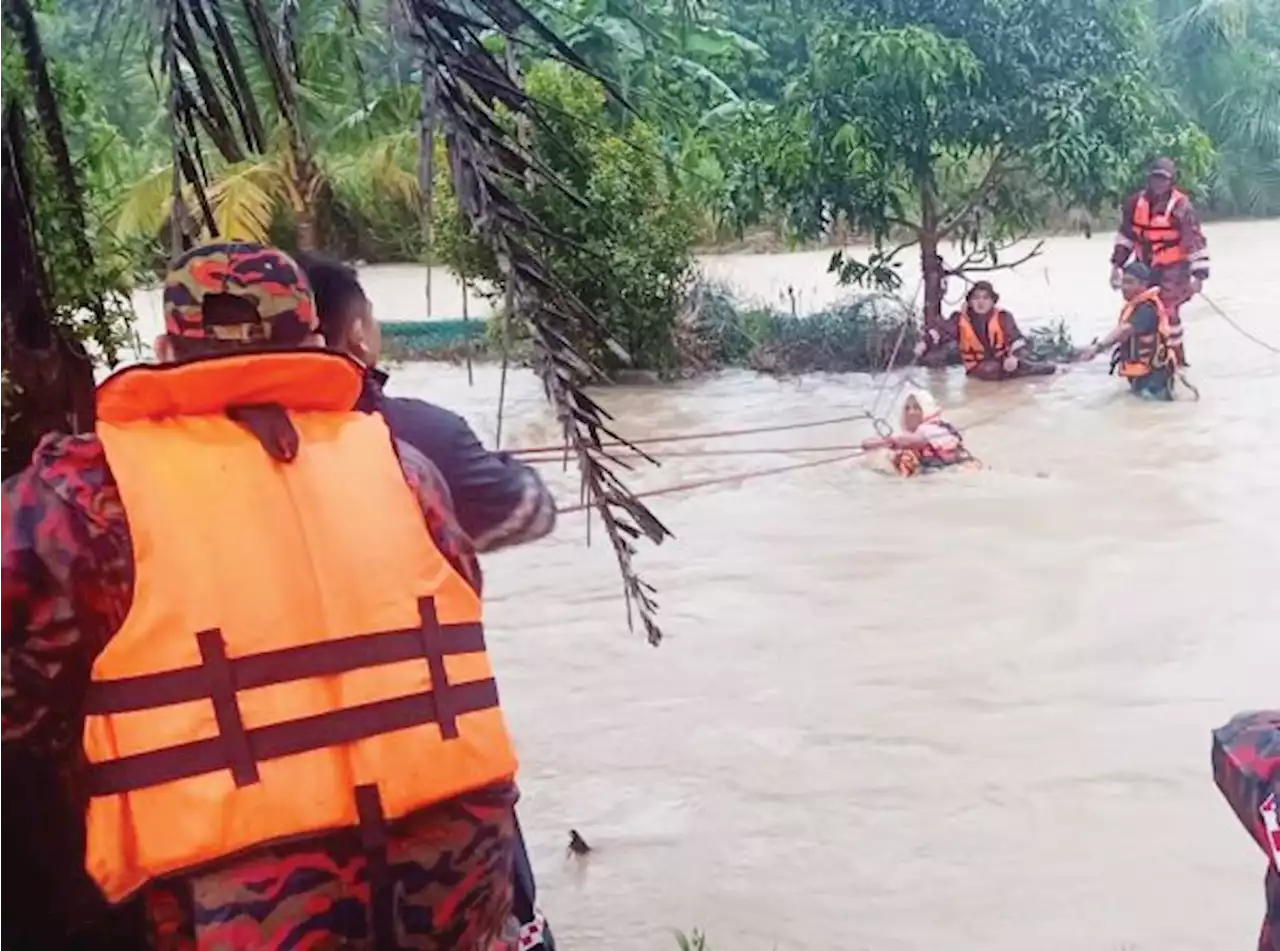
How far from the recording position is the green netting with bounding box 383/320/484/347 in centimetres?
1423

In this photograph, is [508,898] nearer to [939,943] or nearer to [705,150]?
[939,943]

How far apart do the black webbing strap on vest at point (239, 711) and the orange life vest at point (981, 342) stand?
9.67 m

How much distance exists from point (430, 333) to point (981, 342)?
17.7 feet

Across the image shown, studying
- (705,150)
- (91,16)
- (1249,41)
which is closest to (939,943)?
(91,16)

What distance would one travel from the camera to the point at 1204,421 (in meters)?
9.22

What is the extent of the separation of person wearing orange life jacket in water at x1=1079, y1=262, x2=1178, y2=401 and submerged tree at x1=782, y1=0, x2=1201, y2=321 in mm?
1179

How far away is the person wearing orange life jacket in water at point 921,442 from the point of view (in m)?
8.10

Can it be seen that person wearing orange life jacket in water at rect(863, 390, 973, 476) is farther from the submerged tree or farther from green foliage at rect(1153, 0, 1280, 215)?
green foliage at rect(1153, 0, 1280, 215)

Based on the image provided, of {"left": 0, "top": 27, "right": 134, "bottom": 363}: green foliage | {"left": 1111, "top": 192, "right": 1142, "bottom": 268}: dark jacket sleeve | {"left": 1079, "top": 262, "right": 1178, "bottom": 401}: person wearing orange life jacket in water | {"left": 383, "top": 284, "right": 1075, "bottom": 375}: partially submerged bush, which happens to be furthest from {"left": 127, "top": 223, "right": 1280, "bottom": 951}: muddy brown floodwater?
{"left": 383, "top": 284, "right": 1075, "bottom": 375}: partially submerged bush

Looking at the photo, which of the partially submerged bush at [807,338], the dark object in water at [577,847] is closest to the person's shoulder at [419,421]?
the dark object in water at [577,847]

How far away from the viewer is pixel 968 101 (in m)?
11.1

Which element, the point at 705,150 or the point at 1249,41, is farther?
the point at 1249,41

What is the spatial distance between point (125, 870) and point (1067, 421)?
849cm

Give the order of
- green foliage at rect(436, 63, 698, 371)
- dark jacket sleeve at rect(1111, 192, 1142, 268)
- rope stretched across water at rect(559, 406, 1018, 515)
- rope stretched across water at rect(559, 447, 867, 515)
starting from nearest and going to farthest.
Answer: rope stretched across water at rect(559, 406, 1018, 515), rope stretched across water at rect(559, 447, 867, 515), dark jacket sleeve at rect(1111, 192, 1142, 268), green foliage at rect(436, 63, 698, 371)
